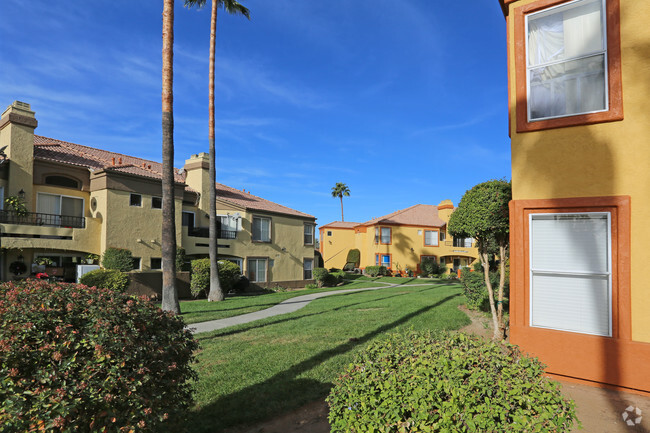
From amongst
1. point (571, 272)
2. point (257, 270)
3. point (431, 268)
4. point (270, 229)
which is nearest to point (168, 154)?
point (571, 272)

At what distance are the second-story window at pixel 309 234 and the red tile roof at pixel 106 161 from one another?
2.67m

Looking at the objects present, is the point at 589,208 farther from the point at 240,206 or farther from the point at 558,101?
the point at 240,206

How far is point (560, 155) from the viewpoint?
6473mm

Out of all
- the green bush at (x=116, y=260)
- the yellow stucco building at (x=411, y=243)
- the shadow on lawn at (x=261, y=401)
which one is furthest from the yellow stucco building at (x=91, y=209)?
the yellow stucco building at (x=411, y=243)

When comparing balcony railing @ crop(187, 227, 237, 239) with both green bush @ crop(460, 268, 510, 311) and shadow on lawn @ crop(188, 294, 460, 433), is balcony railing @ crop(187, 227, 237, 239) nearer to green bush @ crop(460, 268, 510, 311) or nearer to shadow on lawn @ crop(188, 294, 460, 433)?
green bush @ crop(460, 268, 510, 311)

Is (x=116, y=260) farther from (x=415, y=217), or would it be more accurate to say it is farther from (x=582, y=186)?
(x=415, y=217)

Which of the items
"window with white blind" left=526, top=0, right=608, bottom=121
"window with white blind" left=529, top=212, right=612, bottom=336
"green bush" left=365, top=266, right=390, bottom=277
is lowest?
"green bush" left=365, top=266, right=390, bottom=277

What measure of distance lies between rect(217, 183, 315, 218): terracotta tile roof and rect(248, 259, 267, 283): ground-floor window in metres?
4.01

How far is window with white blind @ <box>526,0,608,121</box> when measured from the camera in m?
6.38

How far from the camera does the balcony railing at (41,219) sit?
736 inches

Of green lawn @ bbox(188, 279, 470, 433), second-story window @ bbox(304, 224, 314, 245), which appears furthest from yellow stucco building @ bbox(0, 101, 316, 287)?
green lawn @ bbox(188, 279, 470, 433)

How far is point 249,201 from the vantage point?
3084 cm

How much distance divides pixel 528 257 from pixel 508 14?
15.2 ft

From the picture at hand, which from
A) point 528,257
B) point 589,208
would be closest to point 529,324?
point 528,257
